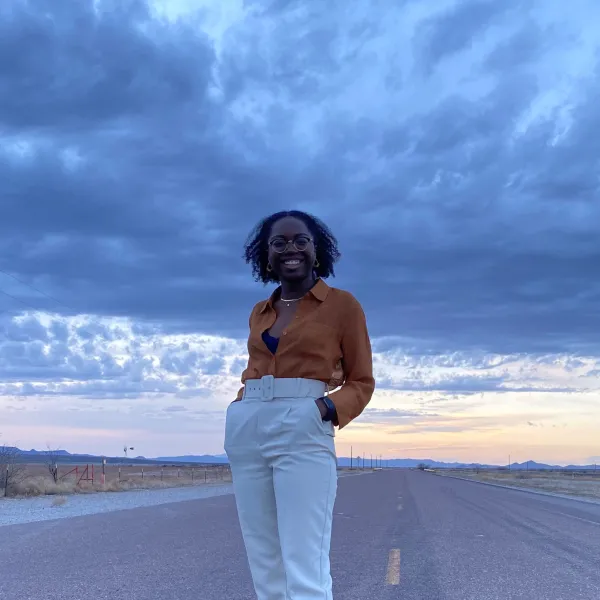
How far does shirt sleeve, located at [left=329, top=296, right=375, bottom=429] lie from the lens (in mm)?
3256

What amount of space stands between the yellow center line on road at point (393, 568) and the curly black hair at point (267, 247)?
16.1ft

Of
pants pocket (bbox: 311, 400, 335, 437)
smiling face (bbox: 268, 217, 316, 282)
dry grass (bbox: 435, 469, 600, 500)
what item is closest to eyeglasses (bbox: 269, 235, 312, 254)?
smiling face (bbox: 268, 217, 316, 282)

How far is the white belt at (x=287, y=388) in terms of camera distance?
310cm

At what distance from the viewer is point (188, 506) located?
20578 millimetres

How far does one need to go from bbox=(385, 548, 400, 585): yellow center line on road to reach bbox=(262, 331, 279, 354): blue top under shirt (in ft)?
17.0

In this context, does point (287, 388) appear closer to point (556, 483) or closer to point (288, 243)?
point (288, 243)

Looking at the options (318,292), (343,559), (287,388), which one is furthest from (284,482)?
(343,559)

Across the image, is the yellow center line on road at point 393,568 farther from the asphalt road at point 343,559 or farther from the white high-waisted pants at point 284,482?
the white high-waisted pants at point 284,482

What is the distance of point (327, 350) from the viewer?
3.23 metres

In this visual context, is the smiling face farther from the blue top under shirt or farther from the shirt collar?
the blue top under shirt

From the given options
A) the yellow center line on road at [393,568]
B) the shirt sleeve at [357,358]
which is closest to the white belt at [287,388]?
the shirt sleeve at [357,358]

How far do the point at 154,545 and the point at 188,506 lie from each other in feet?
32.1

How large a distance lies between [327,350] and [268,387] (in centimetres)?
29

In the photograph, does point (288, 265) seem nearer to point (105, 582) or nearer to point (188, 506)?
point (105, 582)
